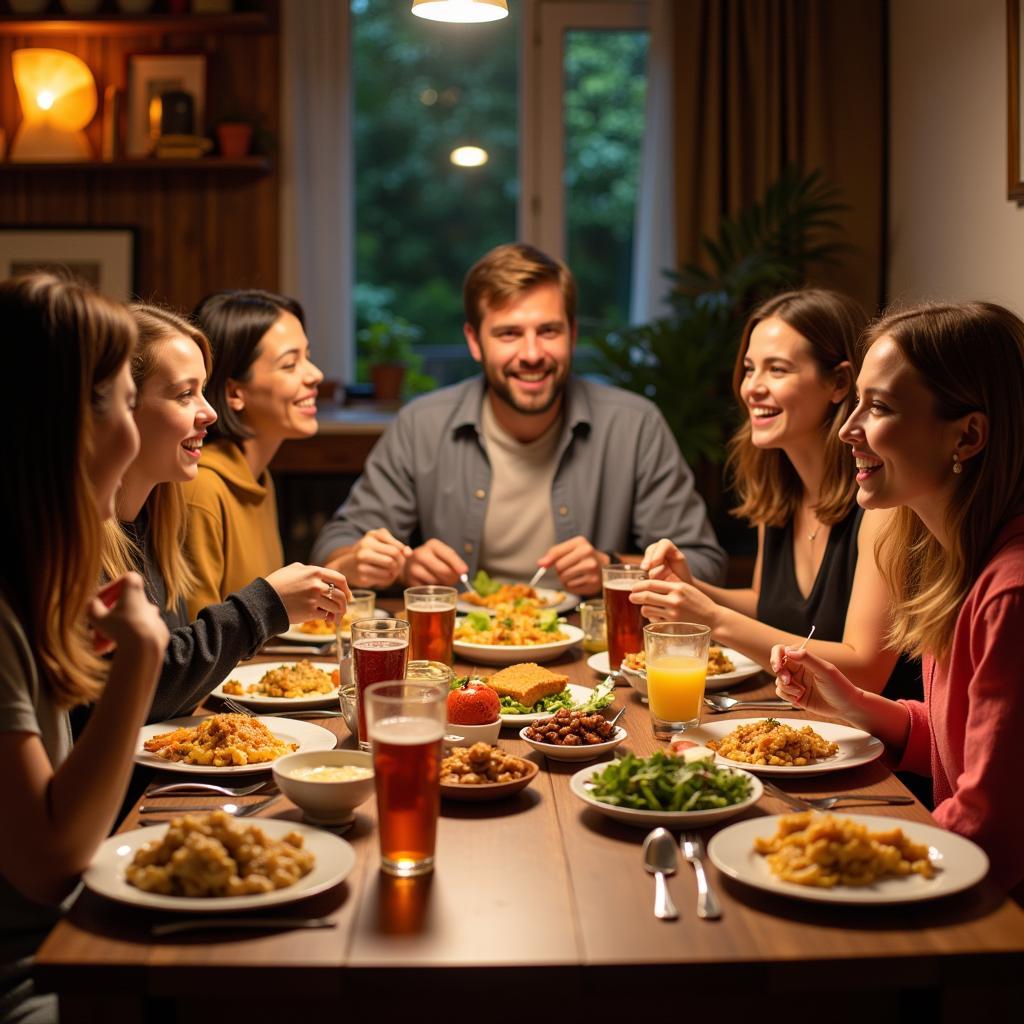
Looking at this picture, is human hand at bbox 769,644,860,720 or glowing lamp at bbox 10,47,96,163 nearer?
human hand at bbox 769,644,860,720

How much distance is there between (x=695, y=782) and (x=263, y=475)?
72.9 inches

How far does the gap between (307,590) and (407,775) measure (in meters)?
0.67

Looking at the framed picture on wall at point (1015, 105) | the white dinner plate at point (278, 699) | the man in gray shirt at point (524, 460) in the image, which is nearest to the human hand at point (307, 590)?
the white dinner plate at point (278, 699)

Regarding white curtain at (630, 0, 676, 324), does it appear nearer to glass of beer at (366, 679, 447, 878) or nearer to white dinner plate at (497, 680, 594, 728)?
white dinner plate at (497, 680, 594, 728)

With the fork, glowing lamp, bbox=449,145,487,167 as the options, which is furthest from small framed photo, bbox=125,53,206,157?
the fork

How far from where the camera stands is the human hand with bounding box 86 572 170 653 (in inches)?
52.8

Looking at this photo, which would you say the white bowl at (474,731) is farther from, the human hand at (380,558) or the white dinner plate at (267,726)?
the human hand at (380,558)

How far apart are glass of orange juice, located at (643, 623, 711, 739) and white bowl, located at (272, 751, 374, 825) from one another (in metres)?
0.50

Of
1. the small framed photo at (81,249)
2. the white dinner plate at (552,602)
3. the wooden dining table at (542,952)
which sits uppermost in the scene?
the small framed photo at (81,249)

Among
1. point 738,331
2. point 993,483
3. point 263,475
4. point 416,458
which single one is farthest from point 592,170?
point 993,483

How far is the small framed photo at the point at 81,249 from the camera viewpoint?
17.1 feet

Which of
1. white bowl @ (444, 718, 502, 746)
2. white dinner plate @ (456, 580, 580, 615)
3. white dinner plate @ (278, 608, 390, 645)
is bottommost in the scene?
white bowl @ (444, 718, 502, 746)

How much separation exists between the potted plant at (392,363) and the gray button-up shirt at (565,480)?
5.72ft

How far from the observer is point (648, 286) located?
5.20 meters
